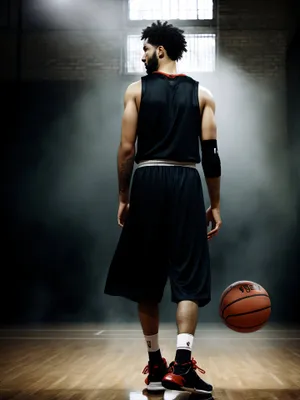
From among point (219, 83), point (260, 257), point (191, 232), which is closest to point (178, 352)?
point (191, 232)

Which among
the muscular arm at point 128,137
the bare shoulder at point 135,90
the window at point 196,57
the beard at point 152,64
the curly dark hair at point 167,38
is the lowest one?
the muscular arm at point 128,137

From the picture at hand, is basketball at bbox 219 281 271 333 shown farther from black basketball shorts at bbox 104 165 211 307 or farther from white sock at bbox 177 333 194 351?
white sock at bbox 177 333 194 351

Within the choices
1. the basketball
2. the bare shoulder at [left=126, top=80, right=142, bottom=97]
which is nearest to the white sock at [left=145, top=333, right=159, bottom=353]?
the basketball

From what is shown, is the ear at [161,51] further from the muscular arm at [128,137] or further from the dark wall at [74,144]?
the dark wall at [74,144]

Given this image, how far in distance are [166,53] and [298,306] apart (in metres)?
5.00

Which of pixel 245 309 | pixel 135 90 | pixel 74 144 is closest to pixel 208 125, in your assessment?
pixel 135 90

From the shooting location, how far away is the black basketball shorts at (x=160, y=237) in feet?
8.97

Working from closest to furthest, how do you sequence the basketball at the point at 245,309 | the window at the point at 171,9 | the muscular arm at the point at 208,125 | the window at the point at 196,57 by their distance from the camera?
1. the muscular arm at the point at 208,125
2. the basketball at the point at 245,309
3. the window at the point at 196,57
4. the window at the point at 171,9

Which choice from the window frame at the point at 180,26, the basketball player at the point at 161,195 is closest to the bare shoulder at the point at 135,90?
the basketball player at the point at 161,195

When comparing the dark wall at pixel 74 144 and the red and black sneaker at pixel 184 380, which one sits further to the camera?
the dark wall at pixel 74 144

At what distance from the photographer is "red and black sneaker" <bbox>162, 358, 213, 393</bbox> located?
2.48 m

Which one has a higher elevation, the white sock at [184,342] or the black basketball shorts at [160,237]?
the black basketball shorts at [160,237]

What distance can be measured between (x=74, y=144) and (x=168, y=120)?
4839 mm

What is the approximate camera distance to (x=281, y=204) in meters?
7.27
